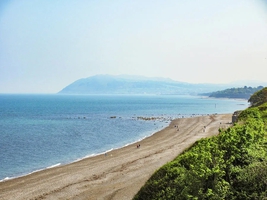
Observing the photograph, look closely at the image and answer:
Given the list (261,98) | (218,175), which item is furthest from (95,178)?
(261,98)

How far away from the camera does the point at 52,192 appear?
2614 centimetres

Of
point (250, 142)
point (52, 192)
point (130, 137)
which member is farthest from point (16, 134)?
point (250, 142)

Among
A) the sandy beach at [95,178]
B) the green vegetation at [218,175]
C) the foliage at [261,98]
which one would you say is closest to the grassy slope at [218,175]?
the green vegetation at [218,175]

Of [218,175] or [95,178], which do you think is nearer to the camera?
[218,175]

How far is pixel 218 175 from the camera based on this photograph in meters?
11.3

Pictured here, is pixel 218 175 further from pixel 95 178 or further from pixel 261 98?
pixel 261 98

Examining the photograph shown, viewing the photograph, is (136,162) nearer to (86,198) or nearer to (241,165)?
(86,198)

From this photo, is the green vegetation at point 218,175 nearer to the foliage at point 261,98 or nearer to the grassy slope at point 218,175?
the grassy slope at point 218,175

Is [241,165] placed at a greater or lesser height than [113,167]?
greater

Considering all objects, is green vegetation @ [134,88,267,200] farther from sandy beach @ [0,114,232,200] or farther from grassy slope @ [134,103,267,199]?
sandy beach @ [0,114,232,200]

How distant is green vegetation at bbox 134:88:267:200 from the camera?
11.1 m

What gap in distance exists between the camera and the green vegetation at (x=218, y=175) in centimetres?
1106

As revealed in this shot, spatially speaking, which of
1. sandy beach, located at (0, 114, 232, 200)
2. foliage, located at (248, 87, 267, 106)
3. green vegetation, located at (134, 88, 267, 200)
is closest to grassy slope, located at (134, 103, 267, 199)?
green vegetation, located at (134, 88, 267, 200)

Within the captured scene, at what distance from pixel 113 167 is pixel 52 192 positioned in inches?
367
